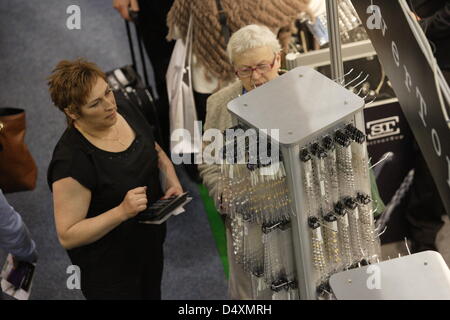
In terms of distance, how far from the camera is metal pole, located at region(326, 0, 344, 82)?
2.02 meters

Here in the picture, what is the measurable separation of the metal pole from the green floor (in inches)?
79.7

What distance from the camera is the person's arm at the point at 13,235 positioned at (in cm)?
303

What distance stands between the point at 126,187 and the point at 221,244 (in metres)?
1.40

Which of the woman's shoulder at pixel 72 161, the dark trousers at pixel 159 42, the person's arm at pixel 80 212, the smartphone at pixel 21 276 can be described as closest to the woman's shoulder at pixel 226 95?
the person's arm at pixel 80 212

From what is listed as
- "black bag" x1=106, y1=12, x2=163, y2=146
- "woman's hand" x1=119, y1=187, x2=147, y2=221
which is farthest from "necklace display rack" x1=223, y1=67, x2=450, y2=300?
"black bag" x1=106, y1=12, x2=163, y2=146

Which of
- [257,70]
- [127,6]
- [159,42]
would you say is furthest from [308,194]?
[159,42]

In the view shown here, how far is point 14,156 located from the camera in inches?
132

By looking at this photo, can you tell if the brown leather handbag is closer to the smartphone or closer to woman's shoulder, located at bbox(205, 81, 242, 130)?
the smartphone

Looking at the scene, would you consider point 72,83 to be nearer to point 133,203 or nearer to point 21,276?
point 133,203

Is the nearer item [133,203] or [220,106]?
[133,203]

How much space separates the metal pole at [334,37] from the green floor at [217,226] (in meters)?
2.02

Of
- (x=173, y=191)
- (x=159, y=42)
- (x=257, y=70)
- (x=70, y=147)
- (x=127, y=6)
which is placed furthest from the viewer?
(x=159, y=42)

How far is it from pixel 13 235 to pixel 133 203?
2.29 ft

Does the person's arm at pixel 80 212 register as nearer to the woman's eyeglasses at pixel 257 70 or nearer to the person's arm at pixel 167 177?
the person's arm at pixel 167 177
